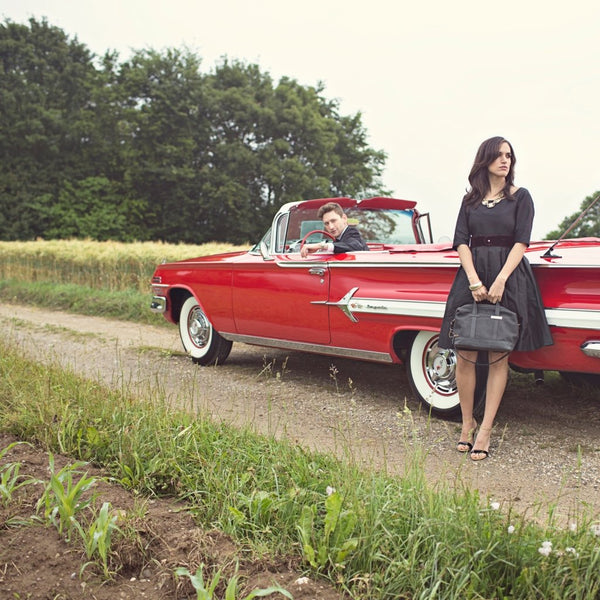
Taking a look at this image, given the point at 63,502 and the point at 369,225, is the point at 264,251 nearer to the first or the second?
the point at 369,225

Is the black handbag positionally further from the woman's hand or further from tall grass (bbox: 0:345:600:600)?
tall grass (bbox: 0:345:600:600)

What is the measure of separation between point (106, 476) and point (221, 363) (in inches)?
152

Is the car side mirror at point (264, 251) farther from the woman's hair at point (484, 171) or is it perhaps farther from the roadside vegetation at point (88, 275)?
the roadside vegetation at point (88, 275)

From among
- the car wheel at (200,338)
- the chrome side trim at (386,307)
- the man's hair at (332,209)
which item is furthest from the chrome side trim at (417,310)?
the car wheel at (200,338)

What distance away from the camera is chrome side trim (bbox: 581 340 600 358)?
4.18 meters

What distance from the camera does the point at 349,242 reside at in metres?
6.03

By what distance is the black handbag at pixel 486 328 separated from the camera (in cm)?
419

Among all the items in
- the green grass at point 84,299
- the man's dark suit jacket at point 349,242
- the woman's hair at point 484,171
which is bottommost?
the green grass at point 84,299

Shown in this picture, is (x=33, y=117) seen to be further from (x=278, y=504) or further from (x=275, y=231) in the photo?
(x=278, y=504)

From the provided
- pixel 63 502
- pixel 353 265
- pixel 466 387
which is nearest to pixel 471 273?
pixel 466 387

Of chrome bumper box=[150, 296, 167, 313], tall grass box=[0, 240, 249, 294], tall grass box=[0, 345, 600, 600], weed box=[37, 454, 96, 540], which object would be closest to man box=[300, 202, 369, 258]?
tall grass box=[0, 345, 600, 600]

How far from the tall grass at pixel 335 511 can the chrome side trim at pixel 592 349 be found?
1.54 metres

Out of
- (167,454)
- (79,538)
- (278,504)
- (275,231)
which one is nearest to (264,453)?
(167,454)

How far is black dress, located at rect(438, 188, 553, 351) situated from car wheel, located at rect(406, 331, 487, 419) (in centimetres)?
66
